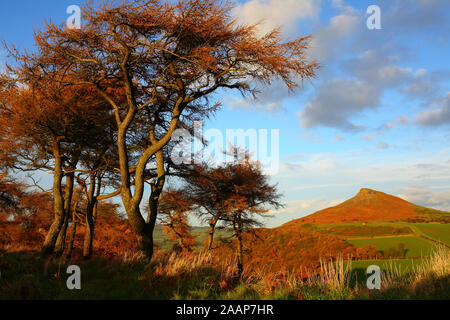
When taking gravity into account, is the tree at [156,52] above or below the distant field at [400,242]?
above

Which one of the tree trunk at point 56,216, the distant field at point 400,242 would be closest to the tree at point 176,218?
the tree trunk at point 56,216

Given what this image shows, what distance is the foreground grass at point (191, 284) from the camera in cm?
745

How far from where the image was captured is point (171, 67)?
45.7 ft

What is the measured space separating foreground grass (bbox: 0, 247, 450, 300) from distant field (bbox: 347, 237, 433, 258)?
2643cm

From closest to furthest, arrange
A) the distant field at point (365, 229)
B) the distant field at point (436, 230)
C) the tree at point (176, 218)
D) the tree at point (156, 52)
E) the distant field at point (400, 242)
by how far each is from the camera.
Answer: the tree at point (156, 52), the tree at point (176, 218), the distant field at point (400, 242), the distant field at point (436, 230), the distant field at point (365, 229)

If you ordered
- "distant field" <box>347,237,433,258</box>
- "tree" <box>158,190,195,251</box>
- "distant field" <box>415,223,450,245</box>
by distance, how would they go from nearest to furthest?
"tree" <box>158,190,195,251</box> < "distant field" <box>347,237,433,258</box> < "distant field" <box>415,223,450,245</box>

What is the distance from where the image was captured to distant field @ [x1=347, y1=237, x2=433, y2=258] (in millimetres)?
33044

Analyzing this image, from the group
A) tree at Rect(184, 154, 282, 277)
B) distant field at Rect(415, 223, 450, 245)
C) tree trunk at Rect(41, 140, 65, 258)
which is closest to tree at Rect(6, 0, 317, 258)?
tree trunk at Rect(41, 140, 65, 258)

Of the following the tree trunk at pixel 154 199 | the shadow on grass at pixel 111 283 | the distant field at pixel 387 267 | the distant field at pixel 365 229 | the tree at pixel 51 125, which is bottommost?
the distant field at pixel 387 267

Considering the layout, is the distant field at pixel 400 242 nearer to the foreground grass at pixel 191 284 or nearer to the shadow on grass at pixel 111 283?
the foreground grass at pixel 191 284

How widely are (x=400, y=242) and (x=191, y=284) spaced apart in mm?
35907

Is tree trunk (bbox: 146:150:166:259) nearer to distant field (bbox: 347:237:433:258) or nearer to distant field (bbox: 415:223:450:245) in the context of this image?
distant field (bbox: 347:237:433:258)

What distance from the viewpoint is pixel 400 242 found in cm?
3684

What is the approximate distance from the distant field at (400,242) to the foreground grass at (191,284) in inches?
1041
